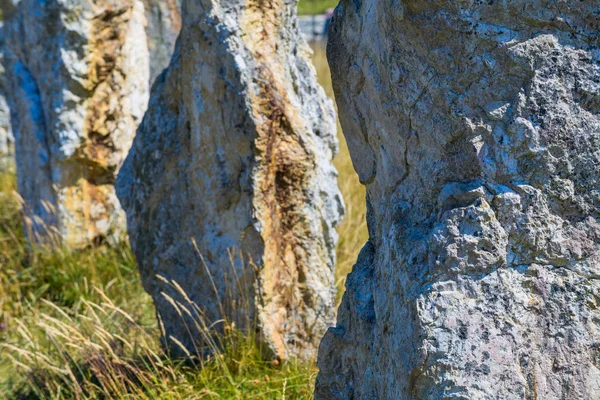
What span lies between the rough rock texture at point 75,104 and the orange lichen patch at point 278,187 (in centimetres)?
185

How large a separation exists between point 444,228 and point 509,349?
230 mm

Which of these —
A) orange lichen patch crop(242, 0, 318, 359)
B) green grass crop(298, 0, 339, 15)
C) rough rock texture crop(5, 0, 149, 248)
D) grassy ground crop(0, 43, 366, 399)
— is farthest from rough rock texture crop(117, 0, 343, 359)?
green grass crop(298, 0, 339, 15)

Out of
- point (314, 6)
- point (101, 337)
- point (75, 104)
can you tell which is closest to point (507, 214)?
point (101, 337)

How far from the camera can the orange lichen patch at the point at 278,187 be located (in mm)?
2809

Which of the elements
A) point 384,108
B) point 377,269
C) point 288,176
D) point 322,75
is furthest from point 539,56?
point 322,75

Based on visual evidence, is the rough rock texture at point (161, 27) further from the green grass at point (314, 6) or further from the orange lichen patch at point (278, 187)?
the green grass at point (314, 6)

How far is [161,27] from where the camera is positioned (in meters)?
5.11

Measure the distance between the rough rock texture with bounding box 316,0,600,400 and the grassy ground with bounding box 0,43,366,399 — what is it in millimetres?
1269

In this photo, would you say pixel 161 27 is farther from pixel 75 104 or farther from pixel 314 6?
pixel 314 6

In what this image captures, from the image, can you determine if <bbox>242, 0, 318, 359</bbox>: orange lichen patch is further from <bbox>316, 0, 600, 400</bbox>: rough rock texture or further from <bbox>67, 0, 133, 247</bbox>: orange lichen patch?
<bbox>67, 0, 133, 247</bbox>: orange lichen patch

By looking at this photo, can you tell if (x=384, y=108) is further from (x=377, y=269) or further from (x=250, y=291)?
(x=250, y=291)

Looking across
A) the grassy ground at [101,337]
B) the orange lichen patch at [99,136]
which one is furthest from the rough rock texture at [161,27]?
the grassy ground at [101,337]

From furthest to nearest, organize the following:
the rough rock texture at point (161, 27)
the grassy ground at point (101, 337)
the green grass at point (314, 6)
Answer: the green grass at point (314, 6), the rough rock texture at point (161, 27), the grassy ground at point (101, 337)

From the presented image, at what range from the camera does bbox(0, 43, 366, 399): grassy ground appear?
8.93ft
